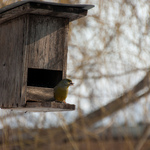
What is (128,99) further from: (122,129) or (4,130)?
(4,130)

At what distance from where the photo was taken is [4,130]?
5.10 meters

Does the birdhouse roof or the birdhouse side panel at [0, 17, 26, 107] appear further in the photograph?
the birdhouse side panel at [0, 17, 26, 107]

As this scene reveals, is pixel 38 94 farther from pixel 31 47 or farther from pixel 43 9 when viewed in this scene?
pixel 43 9

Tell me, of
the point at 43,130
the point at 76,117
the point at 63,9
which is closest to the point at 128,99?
the point at 76,117

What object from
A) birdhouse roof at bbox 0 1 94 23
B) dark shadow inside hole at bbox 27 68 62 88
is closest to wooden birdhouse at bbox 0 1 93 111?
birdhouse roof at bbox 0 1 94 23

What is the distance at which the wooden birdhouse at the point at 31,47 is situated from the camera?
3.99m

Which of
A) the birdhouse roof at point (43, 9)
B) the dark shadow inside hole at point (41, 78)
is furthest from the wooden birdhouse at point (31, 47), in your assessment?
the dark shadow inside hole at point (41, 78)

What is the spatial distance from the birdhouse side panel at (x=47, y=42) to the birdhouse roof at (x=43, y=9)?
3.7 inches

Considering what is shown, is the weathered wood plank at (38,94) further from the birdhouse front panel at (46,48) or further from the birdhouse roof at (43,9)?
the birdhouse roof at (43,9)

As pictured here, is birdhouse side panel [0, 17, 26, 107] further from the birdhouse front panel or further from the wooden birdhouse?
the birdhouse front panel

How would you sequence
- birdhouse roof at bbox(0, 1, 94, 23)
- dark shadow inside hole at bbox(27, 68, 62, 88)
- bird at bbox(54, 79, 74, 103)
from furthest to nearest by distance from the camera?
1. dark shadow inside hole at bbox(27, 68, 62, 88)
2. bird at bbox(54, 79, 74, 103)
3. birdhouse roof at bbox(0, 1, 94, 23)

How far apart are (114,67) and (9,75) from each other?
Result: 2.39 m

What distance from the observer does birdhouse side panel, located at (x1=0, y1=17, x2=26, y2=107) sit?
4.06 m

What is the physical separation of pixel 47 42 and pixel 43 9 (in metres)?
0.41
